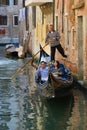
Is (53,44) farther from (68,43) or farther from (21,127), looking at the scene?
(21,127)

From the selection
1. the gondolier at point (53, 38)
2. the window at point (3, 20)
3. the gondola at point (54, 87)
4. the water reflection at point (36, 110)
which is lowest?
the water reflection at point (36, 110)

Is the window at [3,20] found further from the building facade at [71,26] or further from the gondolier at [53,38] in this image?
the gondolier at [53,38]

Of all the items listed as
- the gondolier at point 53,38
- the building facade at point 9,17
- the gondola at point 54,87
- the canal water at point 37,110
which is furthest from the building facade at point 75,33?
the building facade at point 9,17

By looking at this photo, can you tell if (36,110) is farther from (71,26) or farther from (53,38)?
(71,26)

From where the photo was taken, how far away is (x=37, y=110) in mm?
9383

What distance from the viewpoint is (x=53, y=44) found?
14133 mm

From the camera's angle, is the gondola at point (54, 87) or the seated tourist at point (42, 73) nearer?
the gondola at point (54, 87)

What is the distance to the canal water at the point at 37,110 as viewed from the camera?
26.3 feet

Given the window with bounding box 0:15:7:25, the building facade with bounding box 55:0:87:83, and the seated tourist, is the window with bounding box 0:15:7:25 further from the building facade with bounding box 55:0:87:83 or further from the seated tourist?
the seated tourist

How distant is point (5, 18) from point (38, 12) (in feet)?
50.1

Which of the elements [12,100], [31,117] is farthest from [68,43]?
[31,117]

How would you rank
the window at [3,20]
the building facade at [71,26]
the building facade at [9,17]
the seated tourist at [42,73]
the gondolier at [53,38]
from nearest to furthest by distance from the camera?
the seated tourist at [42,73]
the building facade at [71,26]
the gondolier at [53,38]
the building facade at [9,17]
the window at [3,20]

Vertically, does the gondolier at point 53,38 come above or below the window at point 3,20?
above

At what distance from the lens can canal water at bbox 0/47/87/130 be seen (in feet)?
26.3
